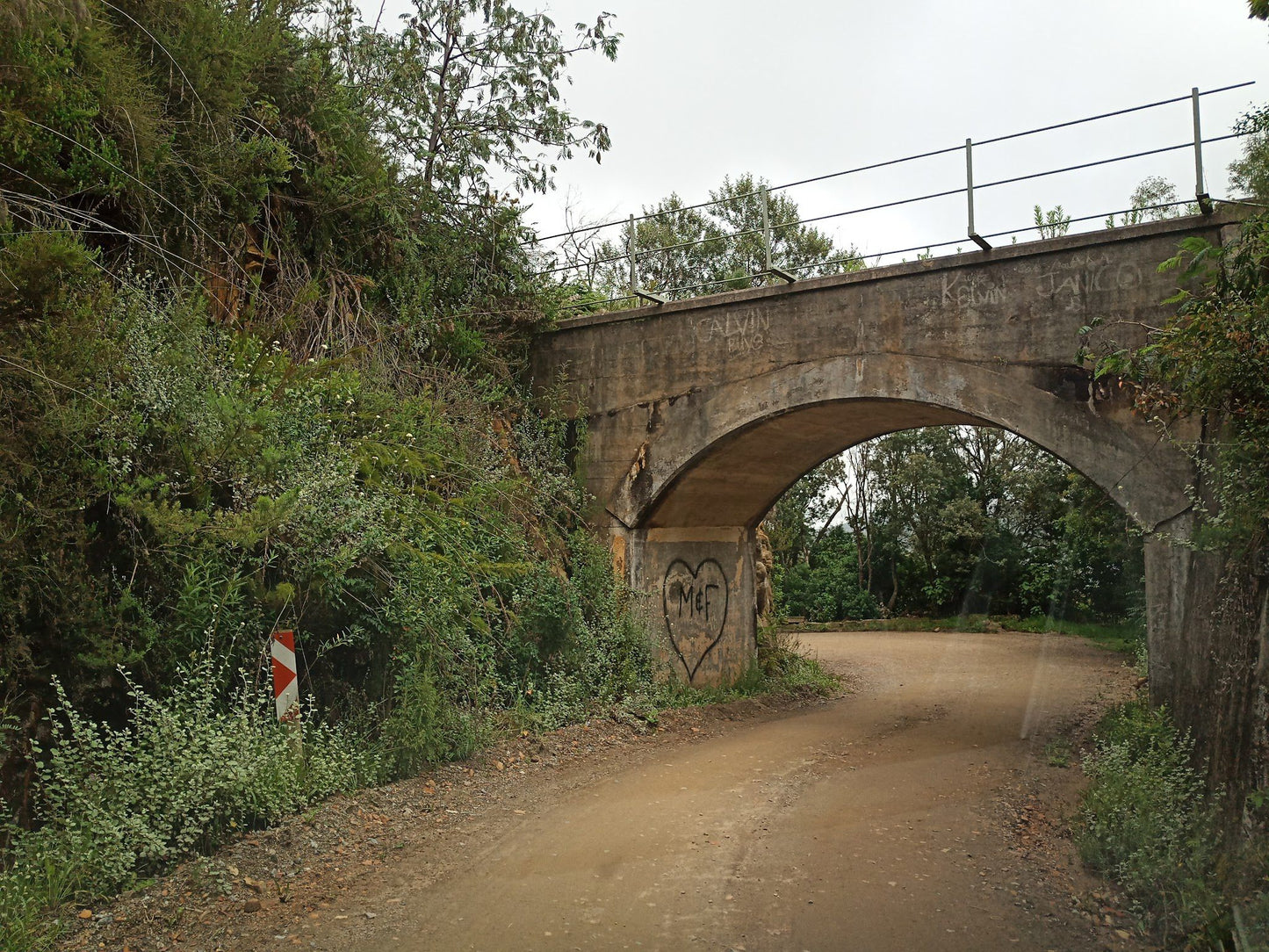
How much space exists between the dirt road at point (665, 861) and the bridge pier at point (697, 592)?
7.41 feet

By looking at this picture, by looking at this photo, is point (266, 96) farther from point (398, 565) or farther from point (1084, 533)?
point (1084, 533)

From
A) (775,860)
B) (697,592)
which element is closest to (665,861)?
(775,860)

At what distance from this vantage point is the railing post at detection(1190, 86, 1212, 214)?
7566mm

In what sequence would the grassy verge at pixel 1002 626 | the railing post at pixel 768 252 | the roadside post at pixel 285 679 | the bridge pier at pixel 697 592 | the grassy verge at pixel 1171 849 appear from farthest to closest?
the grassy verge at pixel 1002 626 < the bridge pier at pixel 697 592 < the railing post at pixel 768 252 < the roadside post at pixel 285 679 < the grassy verge at pixel 1171 849

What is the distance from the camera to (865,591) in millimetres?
25859

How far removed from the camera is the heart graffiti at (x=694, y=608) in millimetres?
11375

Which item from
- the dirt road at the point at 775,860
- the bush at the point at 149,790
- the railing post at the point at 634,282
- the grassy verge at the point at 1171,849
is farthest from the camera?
the railing post at the point at 634,282

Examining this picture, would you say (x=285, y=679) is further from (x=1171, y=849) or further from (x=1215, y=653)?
(x=1215, y=653)

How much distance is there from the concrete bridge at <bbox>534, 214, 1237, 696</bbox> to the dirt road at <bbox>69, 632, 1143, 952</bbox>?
2.28 metres

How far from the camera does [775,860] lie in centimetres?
548

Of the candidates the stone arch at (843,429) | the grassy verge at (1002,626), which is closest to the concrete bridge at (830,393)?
the stone arch at (843,429)

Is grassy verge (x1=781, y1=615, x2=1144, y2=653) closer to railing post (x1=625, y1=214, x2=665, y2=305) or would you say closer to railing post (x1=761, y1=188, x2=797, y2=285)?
railing post (x1=625, y1=214, x2=665, y2=305)

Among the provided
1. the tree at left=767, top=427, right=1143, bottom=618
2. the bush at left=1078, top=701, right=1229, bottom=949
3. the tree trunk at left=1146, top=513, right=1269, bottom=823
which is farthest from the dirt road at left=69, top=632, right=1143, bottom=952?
the tree at left=767, top=427, right=1143, bottom=618

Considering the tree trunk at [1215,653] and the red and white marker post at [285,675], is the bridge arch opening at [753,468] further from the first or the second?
the red and white marker post at [285,675]
